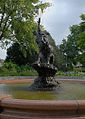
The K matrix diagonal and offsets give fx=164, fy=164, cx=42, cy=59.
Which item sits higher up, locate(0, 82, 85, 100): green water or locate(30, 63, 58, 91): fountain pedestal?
locate(30, 63, 58, 91): fountain pedestal

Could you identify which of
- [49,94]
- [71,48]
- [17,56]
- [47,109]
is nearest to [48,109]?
[47,109]

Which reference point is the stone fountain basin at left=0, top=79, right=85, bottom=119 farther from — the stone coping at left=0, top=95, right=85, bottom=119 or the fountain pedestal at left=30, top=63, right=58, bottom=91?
the fountain pedestal at left=30, top=63, right=58, bottom=91

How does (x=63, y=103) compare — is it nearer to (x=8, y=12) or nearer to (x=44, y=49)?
(x=44, y=49)

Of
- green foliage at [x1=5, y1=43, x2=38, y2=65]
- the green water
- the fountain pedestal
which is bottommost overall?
the green water

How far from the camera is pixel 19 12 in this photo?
2353 cm

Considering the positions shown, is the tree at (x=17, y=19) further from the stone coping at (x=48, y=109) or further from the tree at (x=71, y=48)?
the tree at (x=71, y=48)

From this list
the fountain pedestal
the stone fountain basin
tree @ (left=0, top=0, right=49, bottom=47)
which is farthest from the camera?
tree @ (left=0, top=0, right=49, bottom=47)

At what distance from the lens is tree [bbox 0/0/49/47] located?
900 inches

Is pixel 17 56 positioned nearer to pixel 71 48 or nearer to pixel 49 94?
pixel 71 48

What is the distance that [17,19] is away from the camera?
23875 mm

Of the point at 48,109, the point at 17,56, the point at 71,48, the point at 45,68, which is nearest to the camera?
the point at 48,109

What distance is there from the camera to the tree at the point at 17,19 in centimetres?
2286

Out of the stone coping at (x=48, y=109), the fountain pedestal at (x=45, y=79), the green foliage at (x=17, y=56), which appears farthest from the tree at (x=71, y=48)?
the stone coping at (x=48, y=109)

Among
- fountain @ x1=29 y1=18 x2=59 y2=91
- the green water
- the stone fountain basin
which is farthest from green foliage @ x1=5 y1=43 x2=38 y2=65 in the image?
the stone fountain basin
